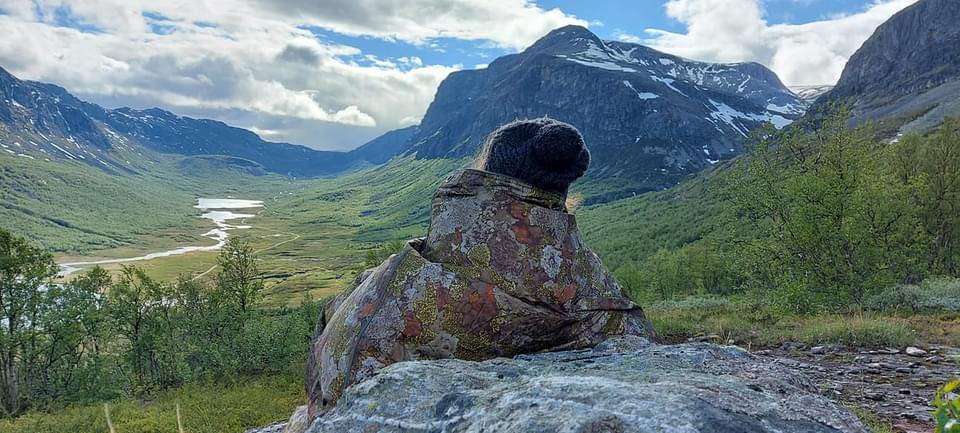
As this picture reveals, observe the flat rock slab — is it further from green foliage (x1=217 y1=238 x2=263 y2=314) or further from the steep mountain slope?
the steep mountain slope

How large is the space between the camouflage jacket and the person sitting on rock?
0.01m

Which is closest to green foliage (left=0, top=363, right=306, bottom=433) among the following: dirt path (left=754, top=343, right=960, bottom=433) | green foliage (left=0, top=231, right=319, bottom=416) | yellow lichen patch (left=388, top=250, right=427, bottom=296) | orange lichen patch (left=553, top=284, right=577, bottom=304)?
green foliage (left=0, top=231, right=319, bottom=416)

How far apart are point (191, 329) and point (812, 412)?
129 feet

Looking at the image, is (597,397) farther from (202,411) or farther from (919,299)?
(919,299)

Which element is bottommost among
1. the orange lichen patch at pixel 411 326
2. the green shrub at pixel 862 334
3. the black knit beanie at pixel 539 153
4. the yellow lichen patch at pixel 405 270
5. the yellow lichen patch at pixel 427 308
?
the green shrub at pixel 862 334

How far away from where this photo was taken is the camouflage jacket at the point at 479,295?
5016 mm

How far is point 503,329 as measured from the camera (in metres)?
5.23

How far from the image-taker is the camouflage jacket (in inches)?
197

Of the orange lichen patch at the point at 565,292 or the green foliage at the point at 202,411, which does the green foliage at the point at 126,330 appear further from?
the orange lichen patch at the point at 565,292

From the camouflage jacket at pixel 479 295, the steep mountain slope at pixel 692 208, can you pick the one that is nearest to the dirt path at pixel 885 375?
the camouflage jacket at pixel 479 295

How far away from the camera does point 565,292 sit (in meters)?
5.60

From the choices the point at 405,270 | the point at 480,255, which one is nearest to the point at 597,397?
the point at 480,255

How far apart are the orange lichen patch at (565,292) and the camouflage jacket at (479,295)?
0.04 ft

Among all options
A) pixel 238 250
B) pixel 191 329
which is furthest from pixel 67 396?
pixel 238 250
